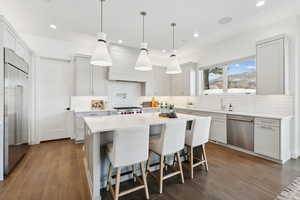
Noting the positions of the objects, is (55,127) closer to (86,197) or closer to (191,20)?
(86,197)

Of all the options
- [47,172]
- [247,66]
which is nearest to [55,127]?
[47,172]

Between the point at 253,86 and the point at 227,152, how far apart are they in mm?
1864

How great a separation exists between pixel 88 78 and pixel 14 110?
6.57 ft

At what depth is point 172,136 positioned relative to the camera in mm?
2014

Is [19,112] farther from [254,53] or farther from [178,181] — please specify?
[254,53]

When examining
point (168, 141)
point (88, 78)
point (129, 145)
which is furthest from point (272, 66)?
point (88, 78)

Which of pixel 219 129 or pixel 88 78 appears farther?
pixel 88 78

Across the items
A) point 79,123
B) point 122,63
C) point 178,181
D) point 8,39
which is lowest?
point 178,181

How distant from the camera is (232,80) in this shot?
4.31m

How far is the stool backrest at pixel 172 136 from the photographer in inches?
77.2

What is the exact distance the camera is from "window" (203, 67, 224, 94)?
463cm

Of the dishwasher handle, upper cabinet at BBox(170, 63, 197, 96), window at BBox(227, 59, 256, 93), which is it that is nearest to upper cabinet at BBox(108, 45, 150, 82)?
upper cabinet at BBox(170, 63, 197, 96)

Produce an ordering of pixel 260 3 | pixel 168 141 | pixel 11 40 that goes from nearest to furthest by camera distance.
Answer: pixel 168 141 < pixel 260 3 < pixel 11 40

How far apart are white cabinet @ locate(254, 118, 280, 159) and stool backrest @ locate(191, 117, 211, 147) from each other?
5.12 feet
